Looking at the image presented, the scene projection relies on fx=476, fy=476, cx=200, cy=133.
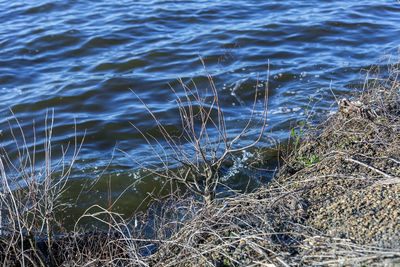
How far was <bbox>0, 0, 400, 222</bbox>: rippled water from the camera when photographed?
24.5 feet

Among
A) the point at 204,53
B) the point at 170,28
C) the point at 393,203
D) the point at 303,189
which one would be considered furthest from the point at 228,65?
the point at 393,203

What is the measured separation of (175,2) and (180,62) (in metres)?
4.33

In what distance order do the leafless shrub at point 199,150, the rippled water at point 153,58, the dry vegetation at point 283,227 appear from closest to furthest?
the dry vegetation at point 283,227, the leafless shrub at point 199,150, the rippled water at point 153,58

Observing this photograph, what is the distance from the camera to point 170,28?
11.6 meters

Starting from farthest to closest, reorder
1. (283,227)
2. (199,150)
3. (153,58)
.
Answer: (153,58) → (199,150) → (283,227)

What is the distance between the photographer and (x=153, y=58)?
9945 mm

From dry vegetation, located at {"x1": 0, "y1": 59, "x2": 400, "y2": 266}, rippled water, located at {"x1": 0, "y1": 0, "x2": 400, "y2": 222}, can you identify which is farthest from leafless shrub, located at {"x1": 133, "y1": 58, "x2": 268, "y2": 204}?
rippled water, located at {"x1": 0, "y1": 0, "x2": 400, "y2": 222}

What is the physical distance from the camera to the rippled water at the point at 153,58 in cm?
746

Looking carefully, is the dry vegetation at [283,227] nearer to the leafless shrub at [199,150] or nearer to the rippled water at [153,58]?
the leafless shrub at [199,150]

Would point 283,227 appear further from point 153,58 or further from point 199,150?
point 153,58

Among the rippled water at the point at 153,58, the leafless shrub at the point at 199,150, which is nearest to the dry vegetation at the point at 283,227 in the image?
the leafless shrub at the point at 199,150

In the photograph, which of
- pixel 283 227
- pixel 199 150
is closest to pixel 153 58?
pixel 199 150

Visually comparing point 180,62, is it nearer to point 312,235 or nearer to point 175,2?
point 175,2

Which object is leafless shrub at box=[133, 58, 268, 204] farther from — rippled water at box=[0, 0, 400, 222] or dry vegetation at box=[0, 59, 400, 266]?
rippled water at box=[0, 0, 400, 222]
